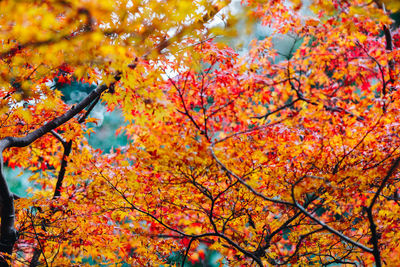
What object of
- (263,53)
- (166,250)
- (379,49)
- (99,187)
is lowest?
(166,250)

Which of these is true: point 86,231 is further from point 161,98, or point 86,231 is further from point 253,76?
point 253,76

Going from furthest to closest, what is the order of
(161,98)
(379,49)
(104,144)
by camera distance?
(104,144) < (379,49) < (161,98)

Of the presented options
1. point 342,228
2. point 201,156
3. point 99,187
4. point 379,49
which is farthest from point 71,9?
point 379,49

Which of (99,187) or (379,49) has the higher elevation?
(379,49)

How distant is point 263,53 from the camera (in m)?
8.27

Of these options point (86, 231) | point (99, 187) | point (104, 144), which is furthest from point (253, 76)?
point (104, 144)

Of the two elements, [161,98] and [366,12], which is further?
[161,98]

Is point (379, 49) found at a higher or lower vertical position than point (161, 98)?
higher

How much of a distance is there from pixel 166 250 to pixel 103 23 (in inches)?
172

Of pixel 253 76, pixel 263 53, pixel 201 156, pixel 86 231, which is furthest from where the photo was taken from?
pixel 263 53

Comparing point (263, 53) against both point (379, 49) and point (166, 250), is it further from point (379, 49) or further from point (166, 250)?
point (166, 250)

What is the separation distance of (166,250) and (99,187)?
2091 mm

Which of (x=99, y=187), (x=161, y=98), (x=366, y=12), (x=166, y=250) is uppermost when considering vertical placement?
(x=161, y=98)

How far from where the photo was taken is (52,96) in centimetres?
471
